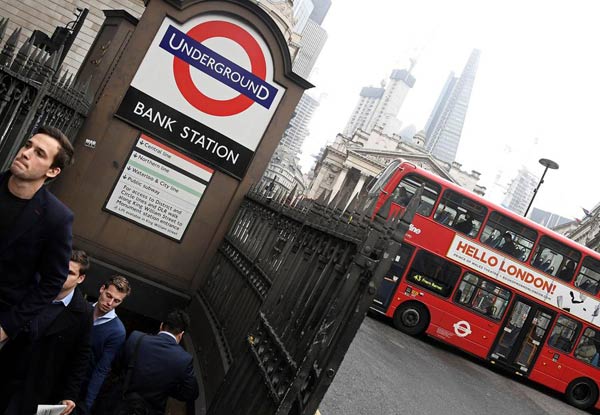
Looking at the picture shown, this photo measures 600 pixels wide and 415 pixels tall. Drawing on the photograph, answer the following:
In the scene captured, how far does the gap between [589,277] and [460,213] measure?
3709 mm

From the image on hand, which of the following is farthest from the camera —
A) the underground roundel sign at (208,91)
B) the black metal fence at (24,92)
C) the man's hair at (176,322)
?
the underground roundel sign at (208,91)

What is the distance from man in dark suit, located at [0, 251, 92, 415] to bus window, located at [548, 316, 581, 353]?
41.3 ft

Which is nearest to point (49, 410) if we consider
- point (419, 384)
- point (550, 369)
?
point (419, 384)

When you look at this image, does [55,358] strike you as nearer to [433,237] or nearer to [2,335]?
[2,335]

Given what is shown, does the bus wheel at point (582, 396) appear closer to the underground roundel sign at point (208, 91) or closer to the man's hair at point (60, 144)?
the underground roundel sign at point (208, 91)

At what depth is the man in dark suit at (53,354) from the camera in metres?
2.64

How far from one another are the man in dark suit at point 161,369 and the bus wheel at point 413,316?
9.72 meters

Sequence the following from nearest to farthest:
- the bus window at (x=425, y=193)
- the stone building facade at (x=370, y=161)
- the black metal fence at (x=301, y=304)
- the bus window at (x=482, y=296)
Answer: the black metal fence at (x=301, y=304) → the bus window at (x=482, y=296) → the bus window at (x=425, y=193) → the stone building facade at (x=370, y=161)

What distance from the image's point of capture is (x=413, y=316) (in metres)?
12.8

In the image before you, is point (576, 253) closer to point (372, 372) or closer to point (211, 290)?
point (372, 372)

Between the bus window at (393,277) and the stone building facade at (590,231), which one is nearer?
the bus window at (393,277)

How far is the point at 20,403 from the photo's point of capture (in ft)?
8.93

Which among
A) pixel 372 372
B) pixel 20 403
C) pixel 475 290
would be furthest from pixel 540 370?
pixel 20 403

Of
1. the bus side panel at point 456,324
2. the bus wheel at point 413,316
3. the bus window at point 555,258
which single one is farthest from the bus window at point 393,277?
the bus window at point 555,258
